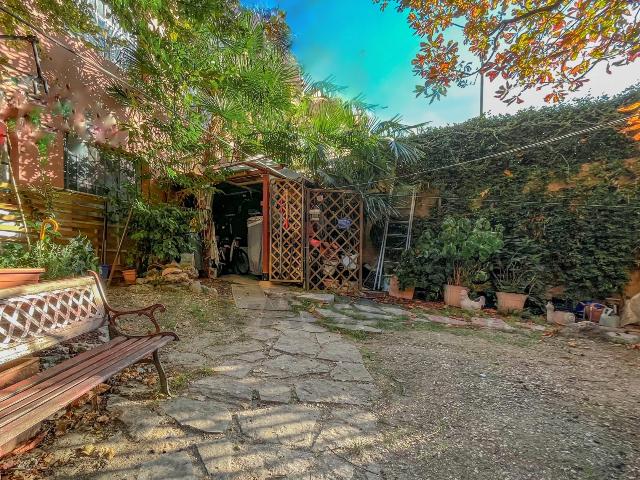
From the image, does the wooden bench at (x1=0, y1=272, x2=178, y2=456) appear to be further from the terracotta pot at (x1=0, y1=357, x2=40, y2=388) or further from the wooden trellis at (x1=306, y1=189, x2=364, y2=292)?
the wooden trellis at (x1=306, y1=189, x2=364, y2=292)

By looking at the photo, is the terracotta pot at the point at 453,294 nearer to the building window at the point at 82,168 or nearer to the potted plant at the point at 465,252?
the potted plant at the point at 465,252

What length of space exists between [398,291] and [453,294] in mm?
947

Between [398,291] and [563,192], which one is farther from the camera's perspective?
[398,291]

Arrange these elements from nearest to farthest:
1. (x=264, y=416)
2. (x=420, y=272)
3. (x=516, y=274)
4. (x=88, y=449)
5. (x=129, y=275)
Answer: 1. (x=88, y=449)
2. (x=264, y=416)
3. (x=516, y=274)
4. (x=129, y=275)
5. (x=420, y=272)

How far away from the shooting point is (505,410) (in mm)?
1886

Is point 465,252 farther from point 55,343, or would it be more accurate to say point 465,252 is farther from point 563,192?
point 55,343

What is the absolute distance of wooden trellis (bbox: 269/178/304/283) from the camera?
5.79 m

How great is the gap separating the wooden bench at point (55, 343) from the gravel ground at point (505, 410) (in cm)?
134

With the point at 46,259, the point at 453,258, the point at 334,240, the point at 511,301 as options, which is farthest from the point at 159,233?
the point at 511,301

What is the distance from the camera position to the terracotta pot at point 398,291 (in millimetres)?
5418

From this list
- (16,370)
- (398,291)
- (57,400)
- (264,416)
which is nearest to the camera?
(57,400)

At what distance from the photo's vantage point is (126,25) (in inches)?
124

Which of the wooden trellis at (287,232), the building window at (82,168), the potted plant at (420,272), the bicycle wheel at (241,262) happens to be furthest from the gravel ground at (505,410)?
the building window at (82,168)

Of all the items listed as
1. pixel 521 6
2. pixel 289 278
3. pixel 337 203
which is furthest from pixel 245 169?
pixel 521 6
